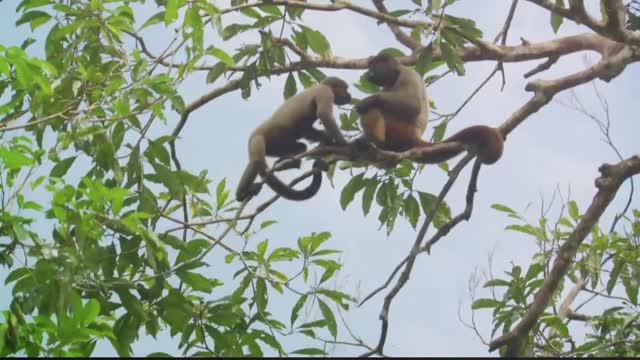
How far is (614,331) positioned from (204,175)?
296cm

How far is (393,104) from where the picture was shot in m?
6.30

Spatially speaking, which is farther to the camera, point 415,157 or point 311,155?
point 415,157

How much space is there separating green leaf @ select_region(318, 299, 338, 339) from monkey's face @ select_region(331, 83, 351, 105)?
1890 mm

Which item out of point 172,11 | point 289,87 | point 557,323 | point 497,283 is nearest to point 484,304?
point 497,283

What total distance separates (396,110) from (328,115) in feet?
1.65

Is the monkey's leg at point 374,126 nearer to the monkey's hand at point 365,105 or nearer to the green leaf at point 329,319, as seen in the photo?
the monkey's hand at point 365,105

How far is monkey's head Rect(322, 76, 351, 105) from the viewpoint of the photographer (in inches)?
260

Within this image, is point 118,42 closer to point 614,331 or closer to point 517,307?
point 517,307

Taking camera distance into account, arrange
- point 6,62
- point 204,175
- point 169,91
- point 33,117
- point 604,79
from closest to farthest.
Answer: point 6,62 → point 169,91 → point 33,117 → point 204,175 → point 604,79

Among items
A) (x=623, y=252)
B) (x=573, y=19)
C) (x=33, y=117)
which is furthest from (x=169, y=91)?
(x=623, y=252)

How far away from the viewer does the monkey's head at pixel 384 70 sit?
260 inches

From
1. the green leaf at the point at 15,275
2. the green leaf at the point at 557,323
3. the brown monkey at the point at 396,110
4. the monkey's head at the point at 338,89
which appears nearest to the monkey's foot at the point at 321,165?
the brown monkey at the point at 396,110

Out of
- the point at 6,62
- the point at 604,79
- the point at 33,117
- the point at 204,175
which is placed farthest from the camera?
the point at 604,79

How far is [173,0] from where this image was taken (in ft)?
16.3
